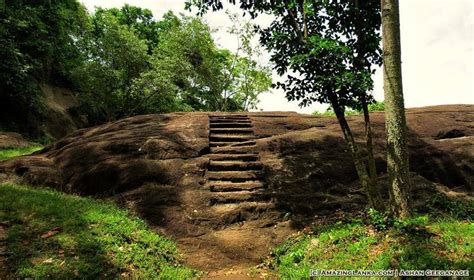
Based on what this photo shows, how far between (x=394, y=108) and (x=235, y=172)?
5348 mm

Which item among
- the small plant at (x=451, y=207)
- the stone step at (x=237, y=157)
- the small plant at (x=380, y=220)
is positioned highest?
the stone step at (x=237, y=157)

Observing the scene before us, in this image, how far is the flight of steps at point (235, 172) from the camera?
9138 mm

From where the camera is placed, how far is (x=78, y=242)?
6.57 metres

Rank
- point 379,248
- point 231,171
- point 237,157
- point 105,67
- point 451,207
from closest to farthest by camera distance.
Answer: point 379,248 < point 451,207 < point 231,171 < point 237,157 < point 105,67

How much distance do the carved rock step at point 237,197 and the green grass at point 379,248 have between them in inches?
83.5

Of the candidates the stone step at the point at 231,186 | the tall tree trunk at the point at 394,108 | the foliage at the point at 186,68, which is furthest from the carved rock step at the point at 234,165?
the foliage at the point at 186,68

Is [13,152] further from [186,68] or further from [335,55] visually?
[186,68]

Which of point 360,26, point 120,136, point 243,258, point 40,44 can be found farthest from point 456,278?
point 40,44

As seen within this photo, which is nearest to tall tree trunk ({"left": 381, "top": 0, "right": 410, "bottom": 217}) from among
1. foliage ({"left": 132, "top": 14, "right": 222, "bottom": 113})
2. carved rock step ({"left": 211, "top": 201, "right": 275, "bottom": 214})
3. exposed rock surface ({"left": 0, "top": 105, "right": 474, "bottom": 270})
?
exposed rock surface ({"left": 0, "top": 105, "right": 474, "bottom": 270})

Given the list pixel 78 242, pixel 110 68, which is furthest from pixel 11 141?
pixel 78 242

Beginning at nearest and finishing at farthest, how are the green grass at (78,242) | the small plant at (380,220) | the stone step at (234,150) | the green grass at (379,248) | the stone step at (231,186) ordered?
the green grass at (379,248)
the green grass at (78,242)
the small plant at (380,220)
the stone step at (231,186)
the stone step at (234,150)

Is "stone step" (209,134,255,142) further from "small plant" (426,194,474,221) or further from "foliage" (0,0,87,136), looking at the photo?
"foliage" (0,0,87,136)

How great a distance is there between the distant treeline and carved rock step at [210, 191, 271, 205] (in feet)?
50.1

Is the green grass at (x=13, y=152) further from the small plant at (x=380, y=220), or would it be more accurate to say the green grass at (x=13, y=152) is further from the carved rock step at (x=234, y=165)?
the small plant at (x=380, y=220)
